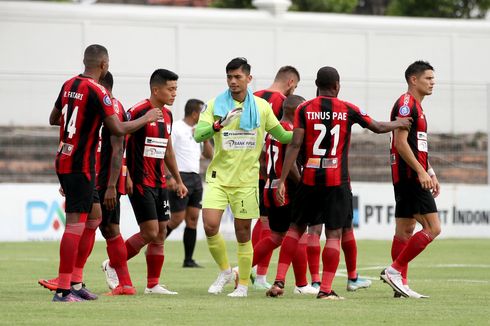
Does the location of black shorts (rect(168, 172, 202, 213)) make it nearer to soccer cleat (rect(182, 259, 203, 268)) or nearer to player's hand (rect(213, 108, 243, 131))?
soccer cleat (rect(182, 259, 203, 268))

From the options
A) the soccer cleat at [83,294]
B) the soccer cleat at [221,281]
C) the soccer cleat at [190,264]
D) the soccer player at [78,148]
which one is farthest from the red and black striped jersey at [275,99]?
the soccer cleat at [190,264]

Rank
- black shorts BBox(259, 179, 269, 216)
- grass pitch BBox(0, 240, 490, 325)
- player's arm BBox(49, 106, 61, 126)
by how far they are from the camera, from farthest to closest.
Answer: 1. black shorts BBox(259, 179, 269, 216)
2. player's arm BBox(49, 106, 61, 126)
3. grass pitch BBox(0, 240, 490, 325)

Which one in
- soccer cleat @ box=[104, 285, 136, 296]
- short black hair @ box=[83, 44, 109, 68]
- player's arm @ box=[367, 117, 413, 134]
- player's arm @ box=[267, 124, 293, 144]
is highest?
short black hair @ box=[83, 44, 109, 68]

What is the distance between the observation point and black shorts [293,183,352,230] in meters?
12.9

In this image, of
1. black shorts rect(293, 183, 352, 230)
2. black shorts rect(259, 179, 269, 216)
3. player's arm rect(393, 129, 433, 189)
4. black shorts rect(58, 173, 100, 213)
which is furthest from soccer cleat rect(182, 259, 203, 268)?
black shorts rect(58, 173, 100, 213)

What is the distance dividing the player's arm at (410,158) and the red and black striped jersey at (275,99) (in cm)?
194

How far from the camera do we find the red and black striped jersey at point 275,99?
14.7m

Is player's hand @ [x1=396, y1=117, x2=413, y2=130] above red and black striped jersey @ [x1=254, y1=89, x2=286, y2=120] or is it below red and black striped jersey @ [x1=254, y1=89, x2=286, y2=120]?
below

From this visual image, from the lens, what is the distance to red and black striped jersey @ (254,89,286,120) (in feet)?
48.2

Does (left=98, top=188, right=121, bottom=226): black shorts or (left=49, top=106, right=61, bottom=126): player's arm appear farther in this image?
(left=98, top=188, right=121, bottom=226): black shorts

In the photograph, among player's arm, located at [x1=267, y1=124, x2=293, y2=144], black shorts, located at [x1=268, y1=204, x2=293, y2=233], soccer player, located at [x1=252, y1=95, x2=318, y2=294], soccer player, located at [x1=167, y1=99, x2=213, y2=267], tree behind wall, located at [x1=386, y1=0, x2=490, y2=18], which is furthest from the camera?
tree behind wall, located at [x1=386, y1=0, x2=490, y2=18]

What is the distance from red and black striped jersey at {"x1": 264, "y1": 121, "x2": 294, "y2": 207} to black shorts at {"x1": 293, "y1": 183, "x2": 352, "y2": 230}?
0.81 metres

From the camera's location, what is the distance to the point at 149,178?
13562 mm

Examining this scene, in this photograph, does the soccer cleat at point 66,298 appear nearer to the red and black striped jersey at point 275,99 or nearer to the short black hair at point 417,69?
the red and black striped jersey at point 275,99
